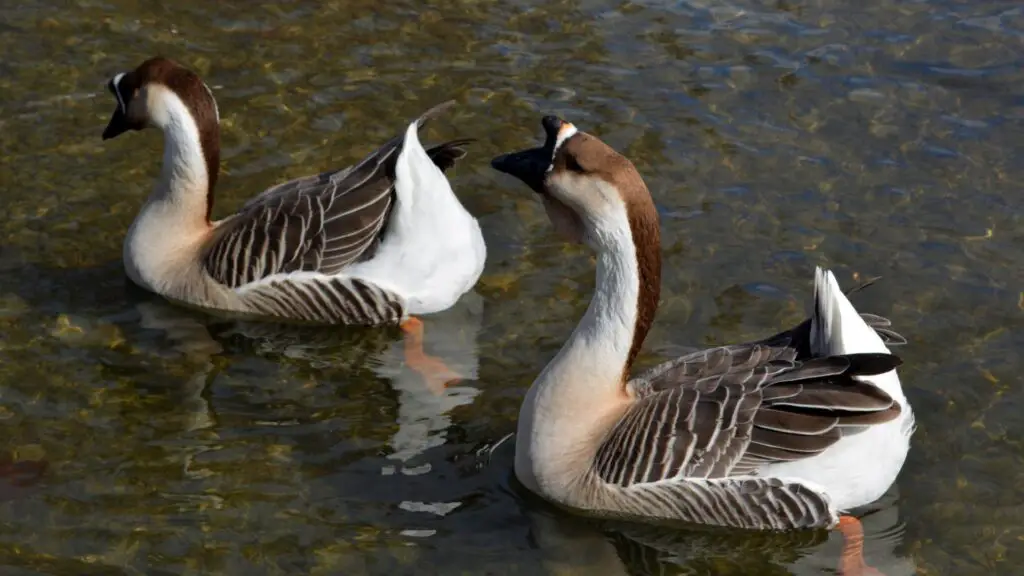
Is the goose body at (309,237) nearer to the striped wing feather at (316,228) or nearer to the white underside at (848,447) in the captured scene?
the striped wing feather at (316,228)

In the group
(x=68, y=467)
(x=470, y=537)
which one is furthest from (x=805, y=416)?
(x=68, y=467)

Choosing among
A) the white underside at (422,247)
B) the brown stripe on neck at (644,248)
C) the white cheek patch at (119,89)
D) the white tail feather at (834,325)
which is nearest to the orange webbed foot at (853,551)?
the white tail feather at (834,325)

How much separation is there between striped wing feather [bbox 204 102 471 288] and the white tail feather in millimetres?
2917

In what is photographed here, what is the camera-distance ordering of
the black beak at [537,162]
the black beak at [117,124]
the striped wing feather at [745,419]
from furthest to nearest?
the black beak at [117,124] → the striped wing feather at [745,419] → the black beak at [537,162]

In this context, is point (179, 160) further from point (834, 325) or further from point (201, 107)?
point (834, 325)

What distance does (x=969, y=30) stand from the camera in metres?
11.4

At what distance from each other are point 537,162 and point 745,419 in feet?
4.97

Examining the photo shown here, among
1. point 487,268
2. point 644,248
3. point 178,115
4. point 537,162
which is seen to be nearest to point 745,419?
point 644,248

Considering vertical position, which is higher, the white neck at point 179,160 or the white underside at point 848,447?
the white neck at point 179,160

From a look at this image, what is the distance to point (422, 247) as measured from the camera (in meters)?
8.56

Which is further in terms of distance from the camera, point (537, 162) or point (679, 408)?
point (679, 408)

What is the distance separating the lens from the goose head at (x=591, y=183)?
20.5 ft

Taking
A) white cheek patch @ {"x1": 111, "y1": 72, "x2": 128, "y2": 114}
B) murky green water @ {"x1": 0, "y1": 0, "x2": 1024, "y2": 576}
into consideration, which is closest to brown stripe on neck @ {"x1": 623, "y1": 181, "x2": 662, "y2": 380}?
murky green water @ {"x1": 0, "y1": 0, "x2": 1024, "y2": 576}

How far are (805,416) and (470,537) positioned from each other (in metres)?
1.67
